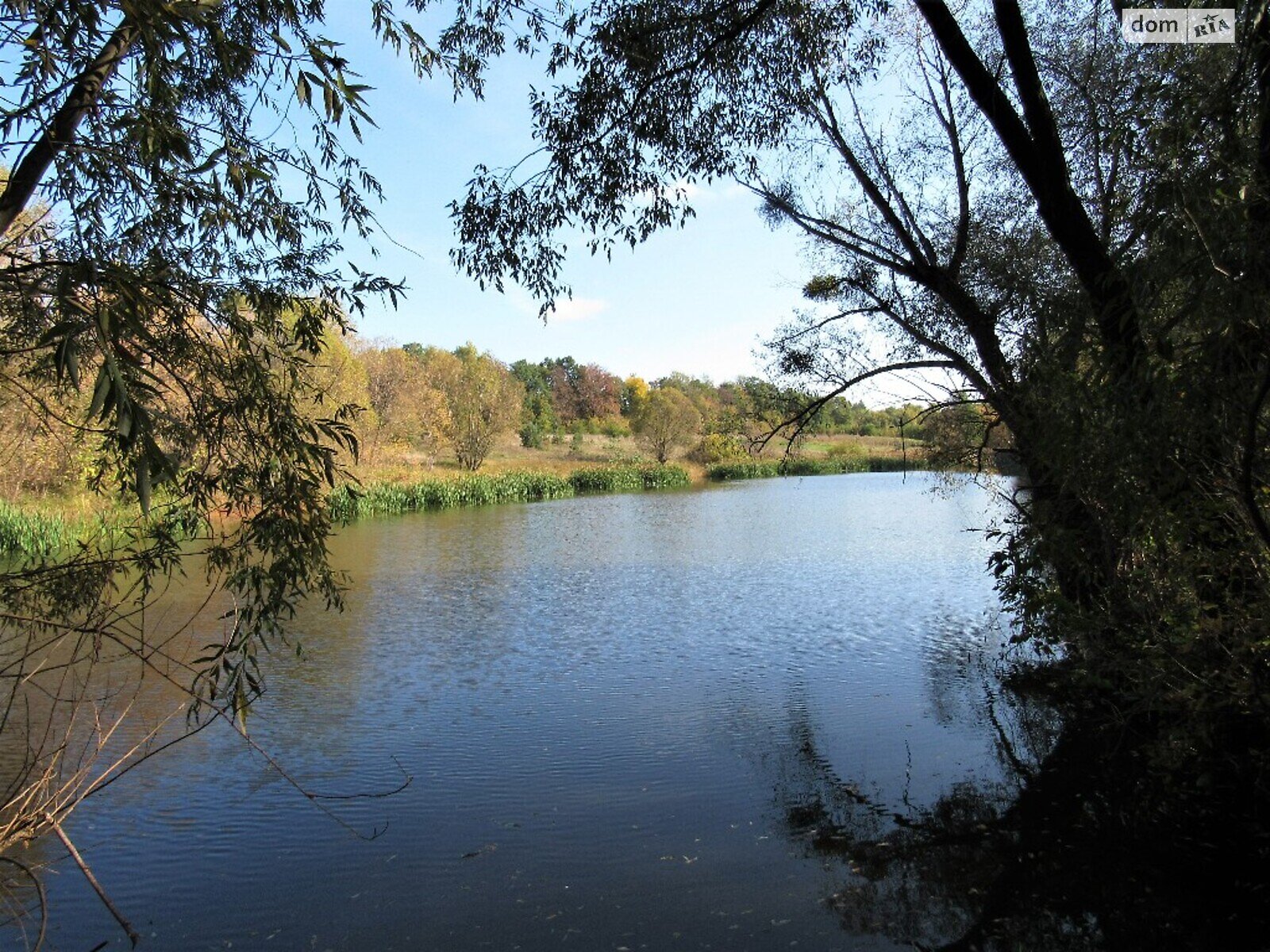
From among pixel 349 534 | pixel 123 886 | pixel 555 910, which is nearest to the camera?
pixel 555 910

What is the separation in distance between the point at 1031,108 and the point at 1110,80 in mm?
2710

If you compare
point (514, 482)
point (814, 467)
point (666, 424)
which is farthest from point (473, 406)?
point (814, 467)

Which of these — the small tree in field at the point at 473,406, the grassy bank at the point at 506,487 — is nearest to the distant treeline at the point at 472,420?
the small tree in field at the point at 473,406

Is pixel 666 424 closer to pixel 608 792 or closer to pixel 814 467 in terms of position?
pixel 814 467

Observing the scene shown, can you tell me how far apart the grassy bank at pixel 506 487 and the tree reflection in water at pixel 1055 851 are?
728 inches

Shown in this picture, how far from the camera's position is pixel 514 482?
32906mm

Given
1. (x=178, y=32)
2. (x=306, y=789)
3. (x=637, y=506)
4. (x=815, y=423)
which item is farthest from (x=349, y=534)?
(x=178, y=32)

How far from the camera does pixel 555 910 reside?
4316 mm

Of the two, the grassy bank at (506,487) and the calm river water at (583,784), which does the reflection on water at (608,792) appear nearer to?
the calm river water at (583,784)

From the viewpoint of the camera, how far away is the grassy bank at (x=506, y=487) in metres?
27.4

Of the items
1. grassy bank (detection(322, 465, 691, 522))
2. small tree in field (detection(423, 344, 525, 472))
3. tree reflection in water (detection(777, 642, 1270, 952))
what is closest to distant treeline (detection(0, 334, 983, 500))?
small tree in field (detection(423, 344, 525, 472))

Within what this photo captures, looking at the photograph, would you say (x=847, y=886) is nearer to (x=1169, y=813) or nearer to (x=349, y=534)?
(x=1169, y=813)

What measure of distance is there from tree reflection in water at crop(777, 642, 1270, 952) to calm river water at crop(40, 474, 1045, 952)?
34mm

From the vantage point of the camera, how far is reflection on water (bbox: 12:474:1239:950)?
424cm
